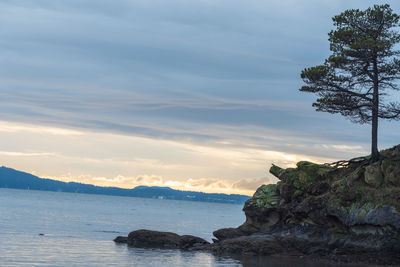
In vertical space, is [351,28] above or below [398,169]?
above

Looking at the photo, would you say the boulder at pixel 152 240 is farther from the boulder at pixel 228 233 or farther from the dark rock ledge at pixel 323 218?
the boulder at pixel 228 233

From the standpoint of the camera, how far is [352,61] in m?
44.6

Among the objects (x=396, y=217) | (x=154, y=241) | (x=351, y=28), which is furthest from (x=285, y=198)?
(x=351, y=28)

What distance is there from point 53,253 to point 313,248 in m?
22.3

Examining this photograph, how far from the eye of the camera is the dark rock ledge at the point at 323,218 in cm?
3869

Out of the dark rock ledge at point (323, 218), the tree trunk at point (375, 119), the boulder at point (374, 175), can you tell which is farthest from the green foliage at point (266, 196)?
the tree trunk at point (375, 119)

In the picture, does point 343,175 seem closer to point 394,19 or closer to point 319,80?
point 319,80

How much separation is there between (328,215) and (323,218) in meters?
0.58

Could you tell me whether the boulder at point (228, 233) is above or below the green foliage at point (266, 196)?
below

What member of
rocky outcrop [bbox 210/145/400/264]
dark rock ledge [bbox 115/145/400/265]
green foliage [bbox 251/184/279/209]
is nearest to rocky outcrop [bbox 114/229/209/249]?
dark rock ledge [bbox 115/145/400/265]

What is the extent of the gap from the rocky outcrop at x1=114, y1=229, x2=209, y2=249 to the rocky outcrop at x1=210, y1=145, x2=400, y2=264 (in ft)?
8.10

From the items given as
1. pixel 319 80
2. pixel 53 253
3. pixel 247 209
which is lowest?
pixel 53 253

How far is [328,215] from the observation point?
41906 millimetres

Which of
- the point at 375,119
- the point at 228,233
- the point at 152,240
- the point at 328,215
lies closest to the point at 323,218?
the point at 328,215
